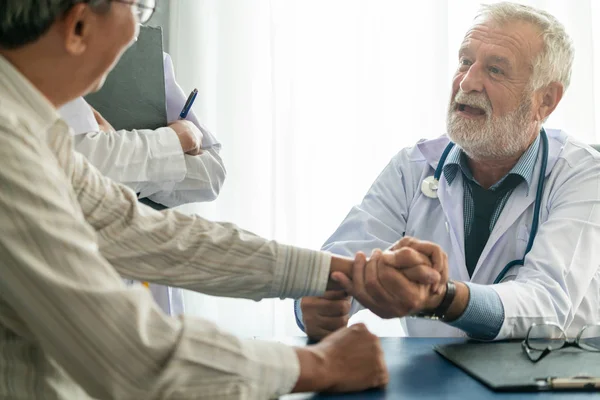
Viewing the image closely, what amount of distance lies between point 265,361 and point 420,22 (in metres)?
2.56

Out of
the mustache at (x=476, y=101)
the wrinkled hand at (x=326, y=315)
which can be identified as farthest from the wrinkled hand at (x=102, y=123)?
the mustache at (x=476, y=101)

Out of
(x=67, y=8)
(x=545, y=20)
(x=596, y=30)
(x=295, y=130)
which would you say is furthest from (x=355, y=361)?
(x=596, y=30)

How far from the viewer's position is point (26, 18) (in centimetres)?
91

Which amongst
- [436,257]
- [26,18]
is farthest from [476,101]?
[26,18]

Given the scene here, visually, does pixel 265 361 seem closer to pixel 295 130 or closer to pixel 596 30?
pixel 295 130

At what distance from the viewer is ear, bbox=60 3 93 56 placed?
0.93 meters

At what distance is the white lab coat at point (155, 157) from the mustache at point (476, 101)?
0.73 m

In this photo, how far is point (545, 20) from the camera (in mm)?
2051

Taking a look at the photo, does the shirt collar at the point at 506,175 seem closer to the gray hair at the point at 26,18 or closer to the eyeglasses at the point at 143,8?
the eyeglasses at the point at 143,8

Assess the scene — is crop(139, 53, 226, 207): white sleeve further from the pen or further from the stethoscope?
the stethoscope

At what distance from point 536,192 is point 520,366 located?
0.82 metres

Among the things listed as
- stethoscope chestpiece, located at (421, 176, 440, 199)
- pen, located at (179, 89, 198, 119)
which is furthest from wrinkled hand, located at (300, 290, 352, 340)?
pen, located at (179, 89, 198, 119)

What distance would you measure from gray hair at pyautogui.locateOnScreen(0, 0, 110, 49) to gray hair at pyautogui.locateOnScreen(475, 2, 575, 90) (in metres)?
1.46

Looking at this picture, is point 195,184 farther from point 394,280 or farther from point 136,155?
point 394,280
